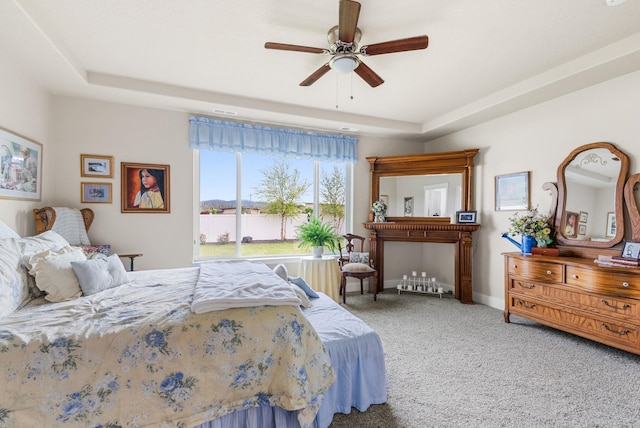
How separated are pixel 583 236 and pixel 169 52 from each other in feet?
14.3

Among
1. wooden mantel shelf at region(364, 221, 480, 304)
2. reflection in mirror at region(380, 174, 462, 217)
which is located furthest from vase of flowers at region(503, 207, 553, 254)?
reflection in mirror at region(380, 174, 462, 217)

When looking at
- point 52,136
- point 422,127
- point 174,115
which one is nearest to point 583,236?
point 422,127

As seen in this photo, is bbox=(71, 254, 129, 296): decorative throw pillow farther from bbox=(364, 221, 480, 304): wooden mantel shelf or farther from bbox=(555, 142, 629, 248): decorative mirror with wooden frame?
bbox=(555, 142, 629, 248): decorative mirror with wooden frame

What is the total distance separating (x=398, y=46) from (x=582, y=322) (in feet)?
9.31

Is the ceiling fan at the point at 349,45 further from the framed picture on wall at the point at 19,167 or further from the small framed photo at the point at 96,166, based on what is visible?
A: the small framed photo at the point at 96,166

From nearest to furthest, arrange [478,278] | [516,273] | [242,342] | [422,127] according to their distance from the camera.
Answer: [242,342]
[516,273]
[478,278]
[422,127]

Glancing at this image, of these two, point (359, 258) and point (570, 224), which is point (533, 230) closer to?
point (570, 224)

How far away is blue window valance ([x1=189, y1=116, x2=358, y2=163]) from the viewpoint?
372 cm

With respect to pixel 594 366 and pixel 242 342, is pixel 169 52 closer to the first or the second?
pixel 242 342

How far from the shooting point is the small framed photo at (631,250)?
2365 millimetres

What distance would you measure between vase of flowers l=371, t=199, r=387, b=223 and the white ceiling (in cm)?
149

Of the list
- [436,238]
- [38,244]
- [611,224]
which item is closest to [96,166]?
[38,244]

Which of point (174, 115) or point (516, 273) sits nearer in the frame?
point (516, 273)

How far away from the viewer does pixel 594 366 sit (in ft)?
7.47
